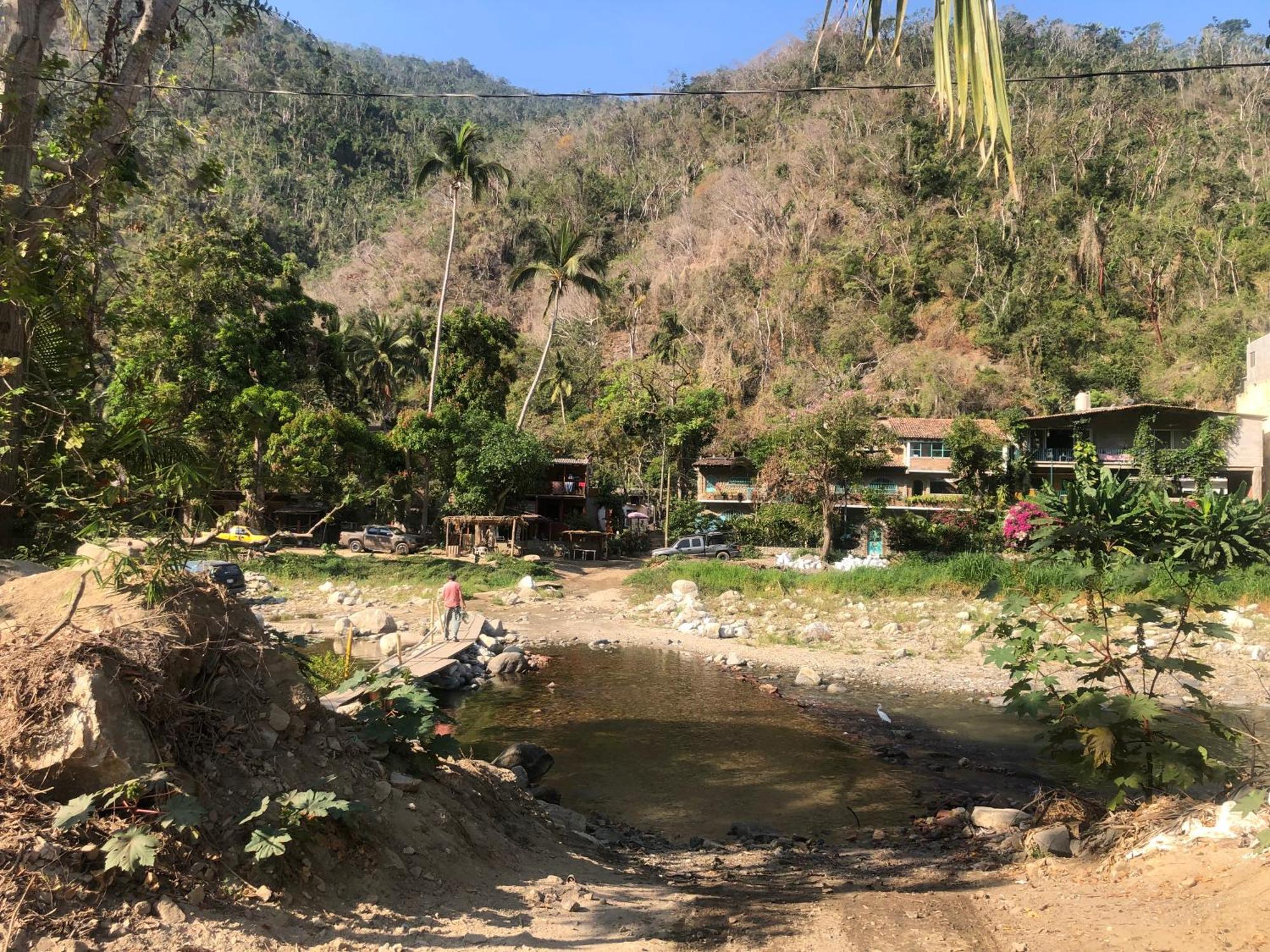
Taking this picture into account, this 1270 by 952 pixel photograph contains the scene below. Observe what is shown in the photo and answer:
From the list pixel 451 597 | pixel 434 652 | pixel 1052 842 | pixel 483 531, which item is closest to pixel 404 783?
pixel 1052 842

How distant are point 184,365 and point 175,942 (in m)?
31.1

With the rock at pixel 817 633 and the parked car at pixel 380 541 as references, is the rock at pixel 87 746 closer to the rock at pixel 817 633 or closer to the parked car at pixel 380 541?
the rock at pixel 817 633

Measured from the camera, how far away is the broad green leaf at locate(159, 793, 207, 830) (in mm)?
3850

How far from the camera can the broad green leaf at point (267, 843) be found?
13.1 ft

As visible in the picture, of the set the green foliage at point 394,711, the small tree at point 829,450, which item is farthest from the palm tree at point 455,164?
the green foliage at point 394,711

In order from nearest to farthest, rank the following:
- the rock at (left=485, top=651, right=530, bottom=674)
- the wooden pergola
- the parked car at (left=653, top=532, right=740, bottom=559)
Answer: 1. the rock at (left=485, top=651, right=530, bottom=674)
2. the wooden pergola
3. the parked car at (left=653, top=532, right=740, bottom=559)

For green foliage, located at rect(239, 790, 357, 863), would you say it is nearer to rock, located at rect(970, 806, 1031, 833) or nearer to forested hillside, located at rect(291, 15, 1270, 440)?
rock, located at rect(970, 806, 1031, 833)

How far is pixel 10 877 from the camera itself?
3529 mm

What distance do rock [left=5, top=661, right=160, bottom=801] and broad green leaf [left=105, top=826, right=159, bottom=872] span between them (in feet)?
1.20

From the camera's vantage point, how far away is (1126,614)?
264 inches

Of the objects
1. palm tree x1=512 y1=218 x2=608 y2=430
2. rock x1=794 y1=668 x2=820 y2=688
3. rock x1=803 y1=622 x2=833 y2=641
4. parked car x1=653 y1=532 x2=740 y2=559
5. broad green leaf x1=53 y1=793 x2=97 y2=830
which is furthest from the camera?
palm tree x1=512 y1=218 x2=608 y2=430

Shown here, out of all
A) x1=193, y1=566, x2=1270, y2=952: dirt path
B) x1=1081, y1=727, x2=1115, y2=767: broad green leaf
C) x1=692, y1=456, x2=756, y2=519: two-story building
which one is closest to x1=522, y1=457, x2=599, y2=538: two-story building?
x1=692, y1=456, x2=756, y2=519: two-story building

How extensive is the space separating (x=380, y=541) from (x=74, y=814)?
3134cm

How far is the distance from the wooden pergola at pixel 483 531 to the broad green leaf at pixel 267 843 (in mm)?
28108
